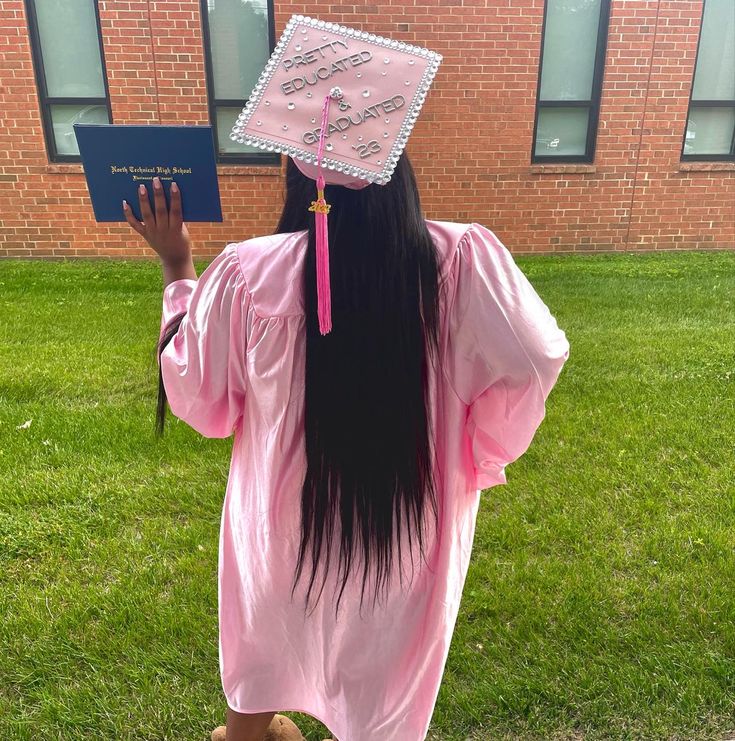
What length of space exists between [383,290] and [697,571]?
2274mm

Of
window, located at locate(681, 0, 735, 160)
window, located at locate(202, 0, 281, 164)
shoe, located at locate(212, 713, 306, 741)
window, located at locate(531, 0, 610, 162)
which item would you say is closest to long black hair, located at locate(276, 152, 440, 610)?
shoe, located at locate(212, 713, 306, 741)

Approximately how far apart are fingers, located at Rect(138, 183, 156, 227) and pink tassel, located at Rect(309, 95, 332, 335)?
1.52 ft

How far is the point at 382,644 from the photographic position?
1.48 meters

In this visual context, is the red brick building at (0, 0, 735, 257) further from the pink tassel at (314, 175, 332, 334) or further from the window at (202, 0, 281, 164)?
the pink tassel at (314, 175, 332, 334)

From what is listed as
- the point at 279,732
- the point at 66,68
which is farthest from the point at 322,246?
the point at 66,68

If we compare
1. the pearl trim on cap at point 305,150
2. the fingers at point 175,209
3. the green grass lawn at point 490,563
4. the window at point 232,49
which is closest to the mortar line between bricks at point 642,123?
the green grass lawn at point 490,563

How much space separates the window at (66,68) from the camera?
25.1ft

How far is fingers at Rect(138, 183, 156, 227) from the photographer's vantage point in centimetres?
141

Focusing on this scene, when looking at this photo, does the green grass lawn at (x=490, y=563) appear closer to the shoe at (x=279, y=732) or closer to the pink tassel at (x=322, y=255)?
the shoe at (x=279, y=732)

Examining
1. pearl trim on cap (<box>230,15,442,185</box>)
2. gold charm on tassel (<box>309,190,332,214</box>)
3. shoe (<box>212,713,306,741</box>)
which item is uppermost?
pearl trim on cap (<box>230,15,442,185</box>)

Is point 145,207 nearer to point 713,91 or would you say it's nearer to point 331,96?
point 331,96

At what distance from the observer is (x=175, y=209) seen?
1435 millimetres

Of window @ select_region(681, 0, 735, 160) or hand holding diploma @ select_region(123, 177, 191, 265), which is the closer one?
hand holding diploma @ select_region(123, 177, 191, 265)

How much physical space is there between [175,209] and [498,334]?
2.51ft
